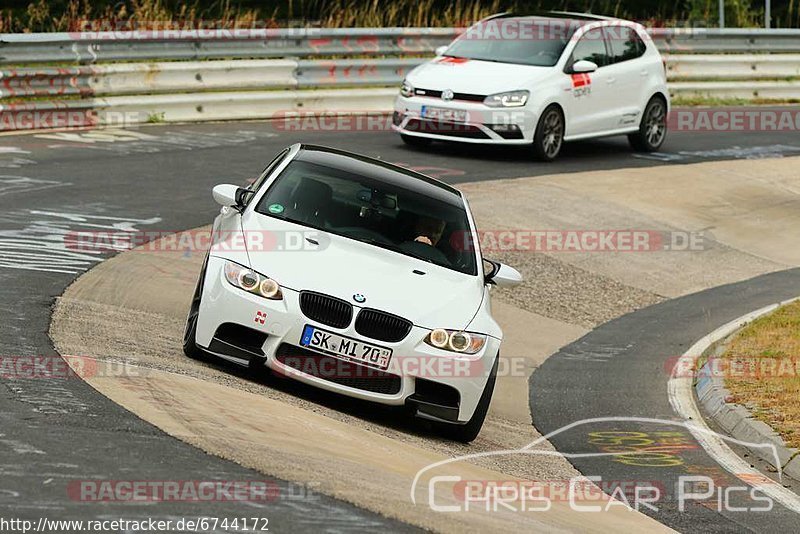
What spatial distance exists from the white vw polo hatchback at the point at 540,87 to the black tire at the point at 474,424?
10.2 meters

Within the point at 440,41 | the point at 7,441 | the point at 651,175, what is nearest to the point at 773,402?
the point at 7,441

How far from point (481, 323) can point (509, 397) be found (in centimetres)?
198

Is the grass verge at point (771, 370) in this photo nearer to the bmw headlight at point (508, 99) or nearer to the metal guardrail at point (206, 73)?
the bmw headlight at point (508, 99)

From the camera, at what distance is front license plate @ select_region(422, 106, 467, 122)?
18.7m

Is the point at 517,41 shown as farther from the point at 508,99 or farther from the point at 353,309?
the point at 353,309

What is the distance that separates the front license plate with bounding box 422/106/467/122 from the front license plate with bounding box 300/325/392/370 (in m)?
10.6

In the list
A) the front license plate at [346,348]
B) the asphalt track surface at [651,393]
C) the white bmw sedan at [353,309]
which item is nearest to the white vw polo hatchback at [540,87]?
the asphalt track surface at [651,393]

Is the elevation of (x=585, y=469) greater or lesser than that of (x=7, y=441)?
lesser

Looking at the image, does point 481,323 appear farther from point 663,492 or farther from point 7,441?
point 7,441

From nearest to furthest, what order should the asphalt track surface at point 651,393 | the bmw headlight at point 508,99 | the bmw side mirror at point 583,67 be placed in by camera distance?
the asphalt track surface at point 651,393, the bmw headlight at point 508,99, the bmw side mirror at point 583,67

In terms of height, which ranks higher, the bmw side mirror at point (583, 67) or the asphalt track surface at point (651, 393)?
the bmw side mirror at point (583, 67)

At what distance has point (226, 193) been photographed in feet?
32.2

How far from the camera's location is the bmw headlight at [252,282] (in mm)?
8492

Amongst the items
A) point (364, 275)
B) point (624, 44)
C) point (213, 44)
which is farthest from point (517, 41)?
point (364, 275)
